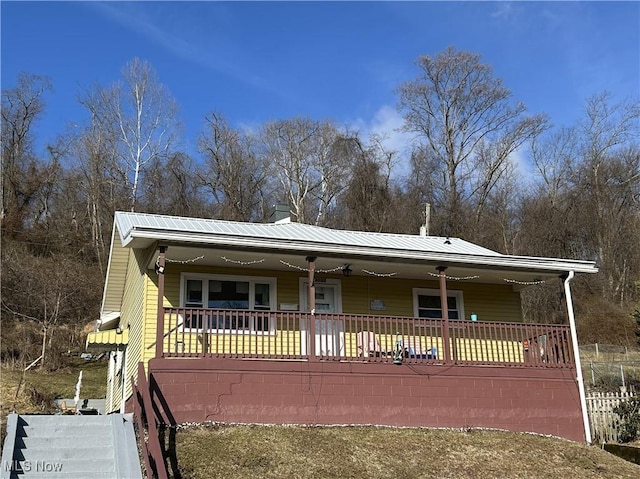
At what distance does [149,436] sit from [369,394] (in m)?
5.04

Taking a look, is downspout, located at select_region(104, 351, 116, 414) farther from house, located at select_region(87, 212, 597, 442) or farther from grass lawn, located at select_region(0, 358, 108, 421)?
house, located at select_region(87, 212, 597, 442)

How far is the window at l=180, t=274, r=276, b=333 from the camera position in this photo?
48.8 ft

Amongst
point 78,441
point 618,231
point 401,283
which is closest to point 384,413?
point 401,283

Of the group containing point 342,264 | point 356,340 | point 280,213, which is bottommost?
point 356,340

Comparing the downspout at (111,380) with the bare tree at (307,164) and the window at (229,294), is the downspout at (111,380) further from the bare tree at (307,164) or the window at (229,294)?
the bare tree at (307,164)

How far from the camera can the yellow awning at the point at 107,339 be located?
55.1ft

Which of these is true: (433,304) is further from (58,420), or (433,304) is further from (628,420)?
(58,420)

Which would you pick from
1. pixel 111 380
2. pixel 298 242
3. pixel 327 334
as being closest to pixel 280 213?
pixel 298 242

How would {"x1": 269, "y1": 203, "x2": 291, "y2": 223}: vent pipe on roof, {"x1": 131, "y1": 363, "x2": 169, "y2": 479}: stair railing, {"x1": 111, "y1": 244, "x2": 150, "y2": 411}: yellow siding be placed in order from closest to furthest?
1. {"x1": 131, "y1": 363, "x2": 169, "y2": 479}: stair railing
2. {"x1": 111, "y1": 244, "x2": 150, "y2": 411}: yellow siding
3. {"x1": 269, "y1": 203, "x2": 291, "y2": 223}: vent pipe on roof

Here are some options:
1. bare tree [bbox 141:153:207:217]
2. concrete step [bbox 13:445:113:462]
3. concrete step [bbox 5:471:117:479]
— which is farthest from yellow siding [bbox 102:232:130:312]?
bare tree [bbox 141:153:207:217]

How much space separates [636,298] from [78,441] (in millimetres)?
32629

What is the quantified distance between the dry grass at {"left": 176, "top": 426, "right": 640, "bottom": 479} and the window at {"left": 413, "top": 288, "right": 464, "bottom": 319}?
4253mm

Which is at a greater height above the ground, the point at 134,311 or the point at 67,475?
the point at 134,311

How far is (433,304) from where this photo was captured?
56.6 feet
